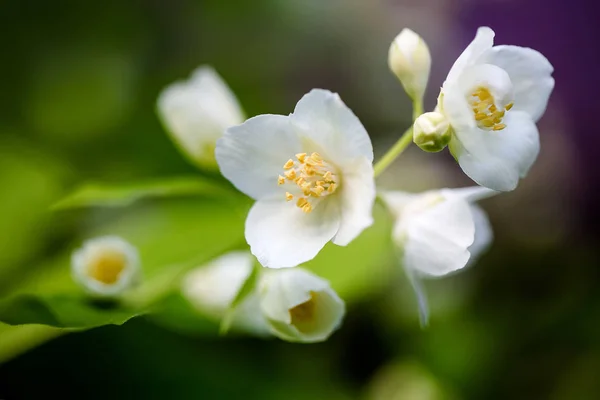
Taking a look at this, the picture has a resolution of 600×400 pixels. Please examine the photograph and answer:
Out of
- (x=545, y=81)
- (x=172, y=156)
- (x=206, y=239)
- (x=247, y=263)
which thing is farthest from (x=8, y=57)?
(x=545, y=81)

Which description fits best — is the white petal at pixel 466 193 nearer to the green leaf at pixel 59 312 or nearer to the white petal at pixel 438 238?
the white petal at pixel 438 238

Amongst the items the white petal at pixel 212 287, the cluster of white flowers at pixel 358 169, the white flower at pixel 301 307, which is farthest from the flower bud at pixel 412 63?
the white petal at pixel 212 287

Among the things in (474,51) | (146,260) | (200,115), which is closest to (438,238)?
(474,51)

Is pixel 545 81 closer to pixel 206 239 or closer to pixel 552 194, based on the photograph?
pixel 206 239

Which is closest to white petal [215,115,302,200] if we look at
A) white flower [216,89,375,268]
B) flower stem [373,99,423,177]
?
white flower [216,89,375,268]

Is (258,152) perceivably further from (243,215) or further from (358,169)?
(243,215)

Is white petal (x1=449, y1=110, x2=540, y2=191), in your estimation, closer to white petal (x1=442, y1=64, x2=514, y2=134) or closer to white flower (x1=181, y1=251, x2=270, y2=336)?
white petal (x1=442, y1=64, x2=514, y2=134)
